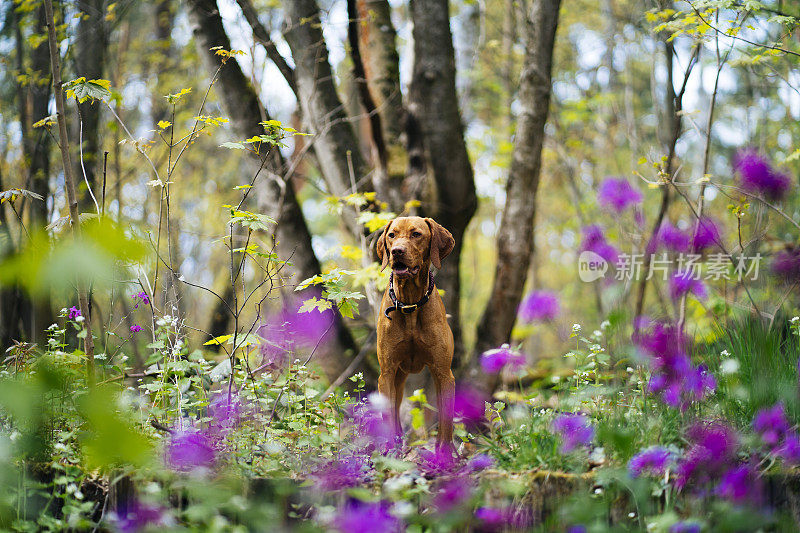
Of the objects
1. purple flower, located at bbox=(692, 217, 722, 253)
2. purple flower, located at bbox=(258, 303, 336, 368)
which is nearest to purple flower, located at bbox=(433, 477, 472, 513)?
purple flower, located at bbox=(258, 303, 336, 368)

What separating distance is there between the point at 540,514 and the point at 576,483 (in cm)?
22

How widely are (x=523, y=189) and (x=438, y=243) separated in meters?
3.07

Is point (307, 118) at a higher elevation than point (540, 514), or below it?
higher

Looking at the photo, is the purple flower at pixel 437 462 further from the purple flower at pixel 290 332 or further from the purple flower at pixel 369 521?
the purple flower at pixel 290 332

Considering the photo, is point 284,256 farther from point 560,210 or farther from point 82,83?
point 560,210

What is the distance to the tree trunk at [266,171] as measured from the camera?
6.09 meters

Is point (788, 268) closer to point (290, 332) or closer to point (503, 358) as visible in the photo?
point (503, 358)

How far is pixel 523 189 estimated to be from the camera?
21.5 ft

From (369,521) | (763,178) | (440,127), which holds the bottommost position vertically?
(369,521)

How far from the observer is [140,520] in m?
2.73

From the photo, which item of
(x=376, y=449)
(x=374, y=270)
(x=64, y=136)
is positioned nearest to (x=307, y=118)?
(x=374, y=270)

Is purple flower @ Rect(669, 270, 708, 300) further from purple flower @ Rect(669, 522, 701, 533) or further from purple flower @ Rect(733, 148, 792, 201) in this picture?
purple flower @ Rect(669, 522, 701, 533)

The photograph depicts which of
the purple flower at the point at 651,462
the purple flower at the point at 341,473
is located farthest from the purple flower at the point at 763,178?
the purple flower at the point at 341,473

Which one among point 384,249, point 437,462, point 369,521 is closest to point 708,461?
point 437,462
